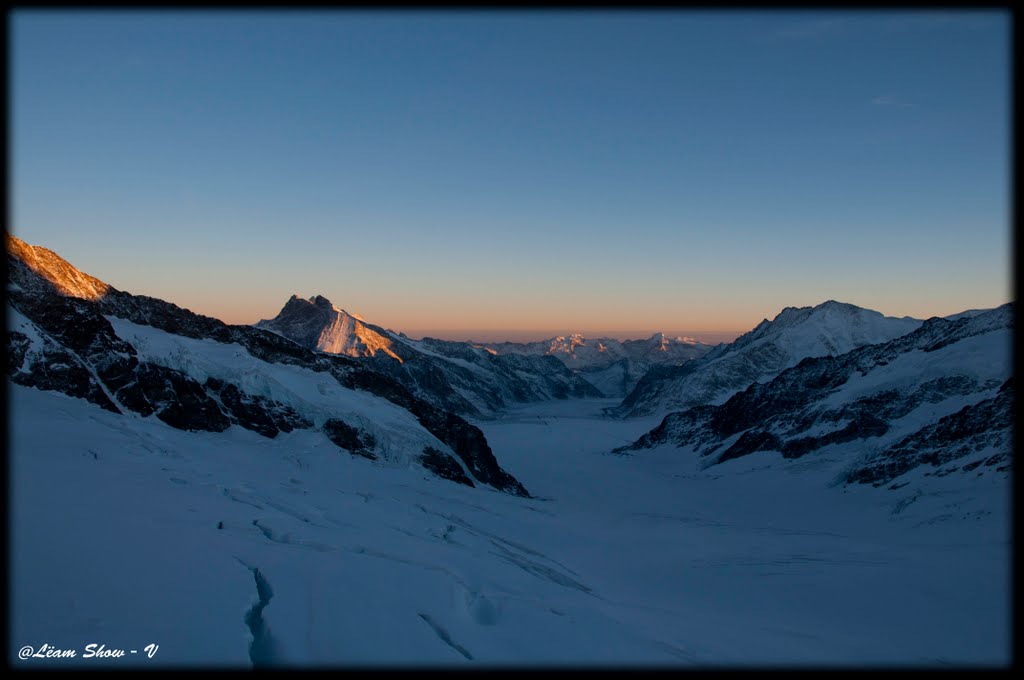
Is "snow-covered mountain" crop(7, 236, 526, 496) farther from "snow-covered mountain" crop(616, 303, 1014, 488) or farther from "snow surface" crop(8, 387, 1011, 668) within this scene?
"snow-covered mountain" crop(616, 303, 1014, 488)

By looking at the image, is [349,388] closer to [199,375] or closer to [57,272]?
[199,375]

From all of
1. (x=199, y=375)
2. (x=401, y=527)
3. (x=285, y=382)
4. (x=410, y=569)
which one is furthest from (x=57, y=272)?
(x=410, y=569)

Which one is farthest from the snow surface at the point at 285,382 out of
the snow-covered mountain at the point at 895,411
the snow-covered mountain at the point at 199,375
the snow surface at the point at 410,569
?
the snow-covered mountain at the point at 895,411

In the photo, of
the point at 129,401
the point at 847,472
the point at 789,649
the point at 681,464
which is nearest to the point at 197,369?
the point at 129,401

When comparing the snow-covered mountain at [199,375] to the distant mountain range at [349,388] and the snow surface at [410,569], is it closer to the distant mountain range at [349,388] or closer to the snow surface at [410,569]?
the distant mountain range at [349,388]

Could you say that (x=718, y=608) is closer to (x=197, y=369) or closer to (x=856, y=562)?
(x=856, y=562)

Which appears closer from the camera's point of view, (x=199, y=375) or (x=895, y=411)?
(x=199, y=375)
